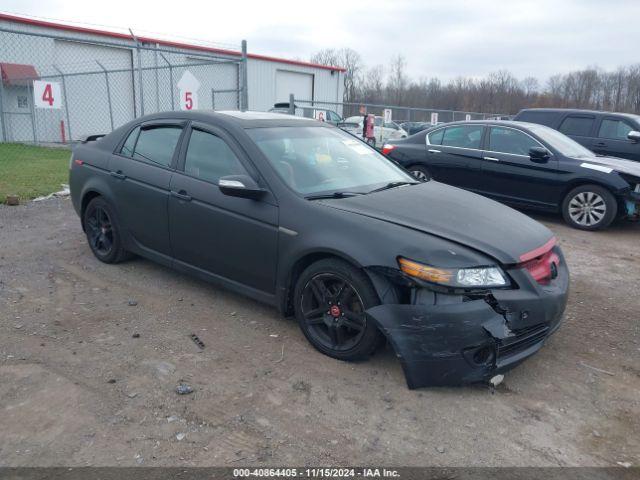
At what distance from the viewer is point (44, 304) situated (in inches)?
174

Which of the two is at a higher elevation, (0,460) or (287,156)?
(287,156)

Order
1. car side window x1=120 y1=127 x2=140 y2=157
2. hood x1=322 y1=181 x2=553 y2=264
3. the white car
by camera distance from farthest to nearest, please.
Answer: the white car
car side window x1=120 y1=127 x2=140 y2=157
hood x1=322 y1=181 x2=553 y2=264

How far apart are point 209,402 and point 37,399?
995 mm

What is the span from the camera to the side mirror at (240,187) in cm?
378

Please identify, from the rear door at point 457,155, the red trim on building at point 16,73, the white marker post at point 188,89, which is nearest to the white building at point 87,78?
the red trim on building at point 16,73

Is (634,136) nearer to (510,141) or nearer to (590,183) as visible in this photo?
(590,183)

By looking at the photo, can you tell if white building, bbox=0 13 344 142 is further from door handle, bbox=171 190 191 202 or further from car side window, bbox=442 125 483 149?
door handle, bbox=171 190 191 202

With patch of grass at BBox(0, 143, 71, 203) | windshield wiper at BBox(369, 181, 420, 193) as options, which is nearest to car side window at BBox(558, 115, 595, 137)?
windshield wiper at BBox(369, 181, 420, 193)

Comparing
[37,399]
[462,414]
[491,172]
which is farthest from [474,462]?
[491,172]

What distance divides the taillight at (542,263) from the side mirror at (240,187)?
1.86 metres

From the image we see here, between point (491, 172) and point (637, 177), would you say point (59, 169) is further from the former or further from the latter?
point (637, 177)

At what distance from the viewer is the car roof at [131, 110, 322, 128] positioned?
14.4 feet

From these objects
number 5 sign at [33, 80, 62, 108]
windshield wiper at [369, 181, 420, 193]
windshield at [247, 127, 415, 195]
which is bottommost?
windshield wiper at [369, 181, 420, 193]

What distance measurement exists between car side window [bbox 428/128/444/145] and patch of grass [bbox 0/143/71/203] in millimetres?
6439
